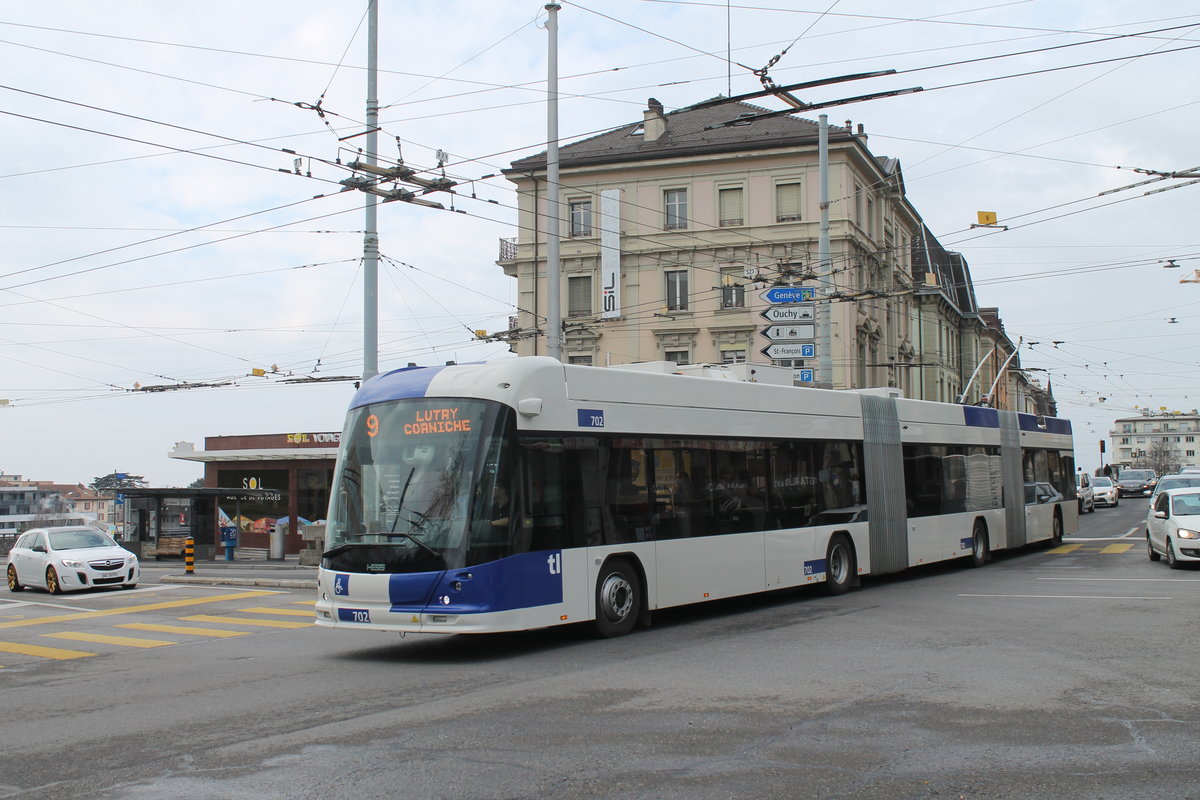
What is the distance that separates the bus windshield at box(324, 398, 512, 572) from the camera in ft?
35.2

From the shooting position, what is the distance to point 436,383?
11477mm

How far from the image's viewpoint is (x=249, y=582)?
2272cm

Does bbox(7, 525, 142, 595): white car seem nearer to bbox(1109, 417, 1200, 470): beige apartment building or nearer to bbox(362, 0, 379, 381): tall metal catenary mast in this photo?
bbox(362, 0, 379, 381): tall metal catenary mast

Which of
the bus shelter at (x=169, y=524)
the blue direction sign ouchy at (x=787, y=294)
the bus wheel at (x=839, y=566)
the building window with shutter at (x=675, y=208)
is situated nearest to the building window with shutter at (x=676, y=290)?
the building window with shutter at (x=675, y=208)

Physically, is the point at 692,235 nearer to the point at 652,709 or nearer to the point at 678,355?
the point at 678,355

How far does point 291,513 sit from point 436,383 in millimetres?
35583

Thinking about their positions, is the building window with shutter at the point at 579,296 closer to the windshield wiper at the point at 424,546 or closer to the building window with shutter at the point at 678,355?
the building window with shutter at the point at 678,355

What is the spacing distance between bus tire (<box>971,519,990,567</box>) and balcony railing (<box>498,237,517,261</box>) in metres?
27.2

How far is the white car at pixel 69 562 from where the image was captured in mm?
21625

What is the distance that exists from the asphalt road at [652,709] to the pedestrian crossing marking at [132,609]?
8.02 feet

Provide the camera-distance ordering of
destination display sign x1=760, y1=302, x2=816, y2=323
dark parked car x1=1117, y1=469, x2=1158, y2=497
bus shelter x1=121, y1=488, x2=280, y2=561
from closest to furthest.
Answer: destination display sign x1=760, y1=302, x2=816, y2=323, bus shelter x1=121, y1=488, x2=280, y2=561, dark parked car x1=1117, y1=469, x2=1158, y2=497

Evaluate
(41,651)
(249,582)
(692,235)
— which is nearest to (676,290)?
(692,235)

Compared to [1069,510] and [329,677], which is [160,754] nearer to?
[329,677]

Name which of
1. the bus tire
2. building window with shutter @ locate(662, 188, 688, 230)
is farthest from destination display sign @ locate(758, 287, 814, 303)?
building window with shutter @ locate(662, 188, 688, 230)
